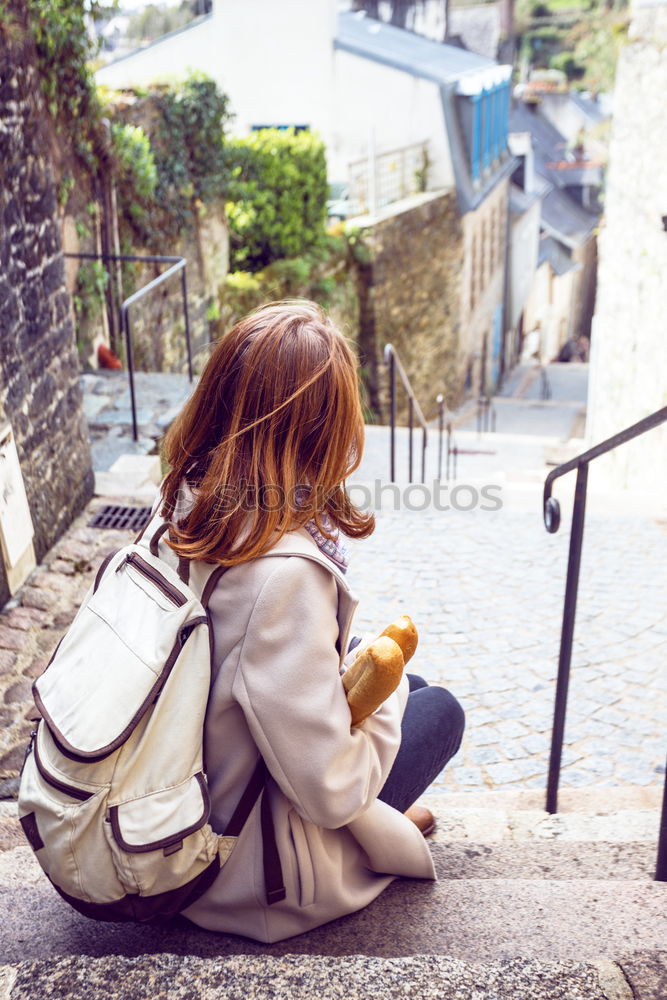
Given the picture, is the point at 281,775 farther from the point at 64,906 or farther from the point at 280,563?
the point at 64,906

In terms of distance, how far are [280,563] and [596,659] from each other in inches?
104

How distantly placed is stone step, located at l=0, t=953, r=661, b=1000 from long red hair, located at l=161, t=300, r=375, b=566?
2.20 ft

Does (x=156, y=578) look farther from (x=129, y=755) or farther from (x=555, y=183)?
(x=555, y=183)

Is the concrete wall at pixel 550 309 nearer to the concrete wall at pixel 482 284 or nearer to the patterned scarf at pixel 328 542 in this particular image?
the concrete wall at pixel 482 284

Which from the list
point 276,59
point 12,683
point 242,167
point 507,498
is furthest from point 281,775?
point 276,59

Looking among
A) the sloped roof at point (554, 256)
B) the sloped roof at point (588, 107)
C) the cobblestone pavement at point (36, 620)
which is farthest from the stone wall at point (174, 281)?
the sloped roof at point (588, 107)

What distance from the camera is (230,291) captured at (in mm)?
10664

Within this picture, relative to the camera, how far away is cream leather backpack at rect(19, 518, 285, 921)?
1467 mm

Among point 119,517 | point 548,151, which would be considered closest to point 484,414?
point 548,151

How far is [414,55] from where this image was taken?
17.0m

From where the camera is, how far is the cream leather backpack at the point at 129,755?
1467mm

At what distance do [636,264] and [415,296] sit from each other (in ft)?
21.2

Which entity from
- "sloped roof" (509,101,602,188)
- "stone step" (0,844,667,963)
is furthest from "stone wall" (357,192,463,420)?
"sloped roof" (509,101,602,188)

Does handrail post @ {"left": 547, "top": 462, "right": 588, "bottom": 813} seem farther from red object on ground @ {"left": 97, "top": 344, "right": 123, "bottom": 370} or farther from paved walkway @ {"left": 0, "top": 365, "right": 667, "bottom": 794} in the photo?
red object on ground @ {"left": 97, "top": 344, "right": 123, "bottom": 370}
